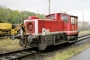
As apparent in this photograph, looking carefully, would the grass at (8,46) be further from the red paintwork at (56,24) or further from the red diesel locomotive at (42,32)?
the red paintwork at (56,24)

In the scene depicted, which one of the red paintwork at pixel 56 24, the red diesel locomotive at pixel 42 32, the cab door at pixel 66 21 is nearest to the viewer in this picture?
the red diesel locomotive at pixel 42 32

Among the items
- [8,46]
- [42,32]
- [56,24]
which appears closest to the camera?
[42,32]

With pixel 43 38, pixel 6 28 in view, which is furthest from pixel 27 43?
pixel 6 28

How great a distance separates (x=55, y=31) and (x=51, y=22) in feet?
3.02

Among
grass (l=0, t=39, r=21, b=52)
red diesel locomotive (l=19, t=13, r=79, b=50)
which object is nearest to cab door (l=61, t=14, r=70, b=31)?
red diesel locomotive (l=19, t=13, r=79, b=50)

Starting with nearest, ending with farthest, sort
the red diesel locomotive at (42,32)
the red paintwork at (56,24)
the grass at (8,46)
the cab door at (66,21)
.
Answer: the red diesel locomotive at (42,32), the red paintwork at (56,24), the grass at (8,46), the cab door at (66,21)

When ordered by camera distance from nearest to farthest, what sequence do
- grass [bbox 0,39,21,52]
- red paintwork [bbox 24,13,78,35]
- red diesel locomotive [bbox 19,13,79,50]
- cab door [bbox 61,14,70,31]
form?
red diesel locomotive [bbox 19,13,79,50], red paintwork [bbox 24,13,78,35], grass [bbox 0,39,21,52], cab door [bbox 61,14,70,31]

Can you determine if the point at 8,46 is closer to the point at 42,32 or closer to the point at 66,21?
the point at 42,32

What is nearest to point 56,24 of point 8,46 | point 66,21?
point 66,21

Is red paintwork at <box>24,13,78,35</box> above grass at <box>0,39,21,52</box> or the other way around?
above


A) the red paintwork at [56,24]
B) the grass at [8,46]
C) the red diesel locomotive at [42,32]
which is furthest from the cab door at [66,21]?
the grass at [8,46]

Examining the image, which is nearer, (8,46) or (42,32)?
(42,32)

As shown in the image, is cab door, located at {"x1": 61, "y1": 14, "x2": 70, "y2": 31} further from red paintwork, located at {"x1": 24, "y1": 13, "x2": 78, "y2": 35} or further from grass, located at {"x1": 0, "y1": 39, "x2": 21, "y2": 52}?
grass, located at {"x1": 0, "y1": 39, "x2": 21, "y2": 52}

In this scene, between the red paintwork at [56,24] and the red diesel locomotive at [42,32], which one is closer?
the red diesel locomotive at [42,32]
